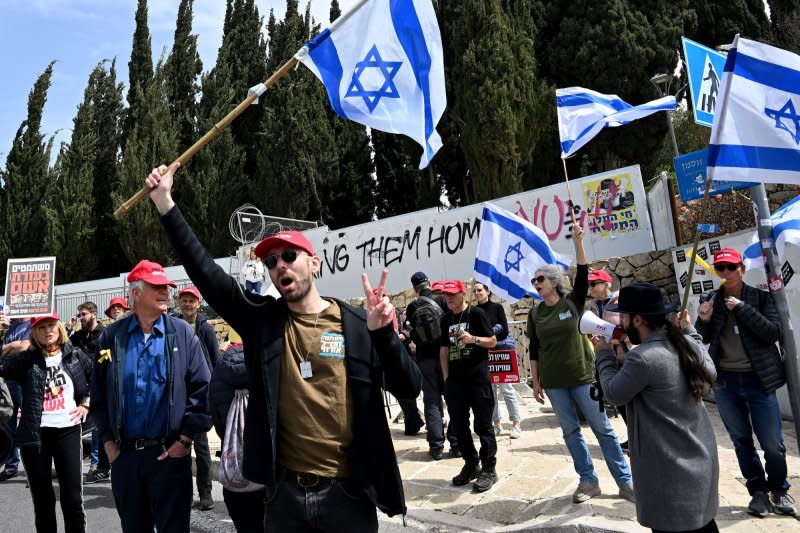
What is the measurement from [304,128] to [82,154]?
37.8 feet

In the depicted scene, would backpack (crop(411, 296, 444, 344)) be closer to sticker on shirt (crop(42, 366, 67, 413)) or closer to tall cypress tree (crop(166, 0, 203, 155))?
sticker on shirt (crop(42, 366, 67, 413))

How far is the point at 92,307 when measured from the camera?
28.3 feet

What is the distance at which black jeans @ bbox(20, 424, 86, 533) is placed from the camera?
15.2ft

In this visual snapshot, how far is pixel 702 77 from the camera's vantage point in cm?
555

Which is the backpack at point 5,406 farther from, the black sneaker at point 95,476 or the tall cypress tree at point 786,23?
the tall cypress tree at point 786,23

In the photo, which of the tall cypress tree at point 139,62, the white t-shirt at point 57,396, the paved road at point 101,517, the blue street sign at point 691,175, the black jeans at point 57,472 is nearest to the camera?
the black jeans at point 57,472

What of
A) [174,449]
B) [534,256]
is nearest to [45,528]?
[174,449]

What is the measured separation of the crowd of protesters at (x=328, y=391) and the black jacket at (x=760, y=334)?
0.02 m

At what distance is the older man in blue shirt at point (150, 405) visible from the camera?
3707 mm

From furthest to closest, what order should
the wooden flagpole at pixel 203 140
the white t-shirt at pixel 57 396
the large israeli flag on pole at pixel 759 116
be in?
the white t-shirt at pixel 57 396 < the large israeli flag on pole at pixel 759 116 < the wooden flagpole at pixel 203 140

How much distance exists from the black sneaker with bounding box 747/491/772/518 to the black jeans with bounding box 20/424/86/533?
15.5ft

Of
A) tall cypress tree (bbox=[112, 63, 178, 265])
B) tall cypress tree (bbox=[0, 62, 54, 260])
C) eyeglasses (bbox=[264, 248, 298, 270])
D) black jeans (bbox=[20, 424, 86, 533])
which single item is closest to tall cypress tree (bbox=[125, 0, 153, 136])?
tall cypress tree (bbox=[112, 63, 178, 265])

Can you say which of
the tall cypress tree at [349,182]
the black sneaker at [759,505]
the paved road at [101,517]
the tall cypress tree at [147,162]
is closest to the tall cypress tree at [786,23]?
the tall cypress tree at [349,182]

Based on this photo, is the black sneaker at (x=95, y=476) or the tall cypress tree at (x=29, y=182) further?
the tall cypress tree at (x=29, y=182)
